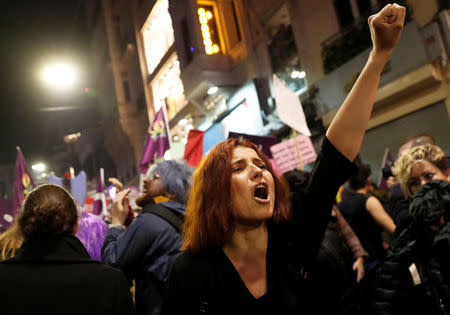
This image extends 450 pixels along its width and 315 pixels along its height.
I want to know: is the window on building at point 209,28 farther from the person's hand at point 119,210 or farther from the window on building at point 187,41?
the person's hand at point 119,210

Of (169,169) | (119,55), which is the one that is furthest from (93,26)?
(169,169)

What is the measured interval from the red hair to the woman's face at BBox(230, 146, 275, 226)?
0.03 m

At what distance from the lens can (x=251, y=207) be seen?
1654mm

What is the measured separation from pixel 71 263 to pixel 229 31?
41.2 ft

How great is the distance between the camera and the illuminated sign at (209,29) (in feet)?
44.0

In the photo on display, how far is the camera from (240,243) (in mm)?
1690

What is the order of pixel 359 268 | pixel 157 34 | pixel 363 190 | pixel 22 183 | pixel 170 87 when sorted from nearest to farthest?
pixel 359 268 < pixel 363 190 < pixel 22 183 < pixel 170 87 < pixel 157 34

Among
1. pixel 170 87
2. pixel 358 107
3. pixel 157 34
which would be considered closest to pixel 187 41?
pixel 170 87

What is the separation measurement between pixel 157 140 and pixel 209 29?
26.3 ft

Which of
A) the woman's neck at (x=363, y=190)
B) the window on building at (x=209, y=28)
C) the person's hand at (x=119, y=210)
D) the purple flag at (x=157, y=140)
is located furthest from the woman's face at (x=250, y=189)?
the window on building at (x=209, y=28)

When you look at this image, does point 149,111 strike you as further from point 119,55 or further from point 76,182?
point 76,182

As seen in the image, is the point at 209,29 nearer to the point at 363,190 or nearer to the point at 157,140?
the point at 157,140

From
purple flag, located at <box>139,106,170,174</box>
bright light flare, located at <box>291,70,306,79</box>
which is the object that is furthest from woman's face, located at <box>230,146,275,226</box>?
bright light flare, located at <box>291,70,306,79</box>

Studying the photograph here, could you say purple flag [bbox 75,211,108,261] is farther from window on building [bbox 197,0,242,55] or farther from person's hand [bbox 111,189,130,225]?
window on building [bbox 197,0,242,55]
